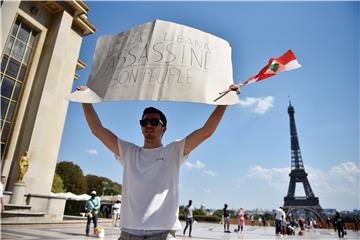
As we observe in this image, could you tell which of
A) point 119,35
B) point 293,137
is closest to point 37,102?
point 119,35

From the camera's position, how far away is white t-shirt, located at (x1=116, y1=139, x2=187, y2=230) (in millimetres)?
1879

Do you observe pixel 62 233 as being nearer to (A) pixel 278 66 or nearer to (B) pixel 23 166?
(B) pixel 23 166

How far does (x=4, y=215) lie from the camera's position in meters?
12.0

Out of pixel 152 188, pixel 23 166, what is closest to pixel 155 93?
pixel 152 188

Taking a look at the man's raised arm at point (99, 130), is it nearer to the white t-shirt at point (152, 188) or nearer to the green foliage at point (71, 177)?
the white t-shirt at point (152, 188)

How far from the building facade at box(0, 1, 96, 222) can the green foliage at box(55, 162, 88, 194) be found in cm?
4068

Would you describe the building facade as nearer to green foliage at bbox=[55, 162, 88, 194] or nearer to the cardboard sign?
the cardboard sign

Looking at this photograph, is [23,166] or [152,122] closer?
[152,122]

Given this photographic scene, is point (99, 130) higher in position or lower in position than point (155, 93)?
lower

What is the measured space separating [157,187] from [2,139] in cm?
1806

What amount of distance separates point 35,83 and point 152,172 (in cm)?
1910

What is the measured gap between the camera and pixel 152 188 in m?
1.96

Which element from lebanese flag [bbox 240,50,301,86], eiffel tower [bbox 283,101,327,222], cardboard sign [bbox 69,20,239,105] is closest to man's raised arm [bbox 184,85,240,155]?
cardboard sign [bbox 69,20,239,105]

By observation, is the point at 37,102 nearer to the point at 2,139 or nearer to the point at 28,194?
the point at 2,139
